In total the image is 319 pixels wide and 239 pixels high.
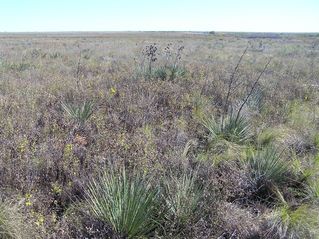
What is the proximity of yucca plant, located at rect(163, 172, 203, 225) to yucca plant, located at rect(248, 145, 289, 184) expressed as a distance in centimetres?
107

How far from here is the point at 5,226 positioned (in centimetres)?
291

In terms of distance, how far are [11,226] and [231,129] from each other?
3693mm

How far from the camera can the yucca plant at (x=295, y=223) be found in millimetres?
3297

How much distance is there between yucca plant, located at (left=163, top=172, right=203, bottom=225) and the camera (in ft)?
10.6

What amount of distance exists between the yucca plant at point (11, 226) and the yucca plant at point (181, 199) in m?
1.28

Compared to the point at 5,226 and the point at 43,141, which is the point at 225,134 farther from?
the point at 5,226

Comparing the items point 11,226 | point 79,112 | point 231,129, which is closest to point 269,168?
point 231,129

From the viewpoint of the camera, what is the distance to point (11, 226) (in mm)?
2906

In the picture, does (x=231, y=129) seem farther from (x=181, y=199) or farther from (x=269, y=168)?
(x=181, y=199)

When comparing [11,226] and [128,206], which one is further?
[128,206]

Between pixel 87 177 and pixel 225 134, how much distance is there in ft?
8.39

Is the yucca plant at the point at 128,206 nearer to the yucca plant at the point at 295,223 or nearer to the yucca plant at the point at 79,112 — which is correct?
the yucca plant at the point at 295,223

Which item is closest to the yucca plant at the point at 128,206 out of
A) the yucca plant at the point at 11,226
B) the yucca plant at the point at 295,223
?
the yucca plant at the point at 11,226

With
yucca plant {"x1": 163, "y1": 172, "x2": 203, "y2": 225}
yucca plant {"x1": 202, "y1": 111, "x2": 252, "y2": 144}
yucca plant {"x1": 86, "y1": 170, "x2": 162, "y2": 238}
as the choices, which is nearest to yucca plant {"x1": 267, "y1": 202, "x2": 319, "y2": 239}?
yucca plant {"x1": 163, "y1": 172, "x2": 203, "y2": 225}
